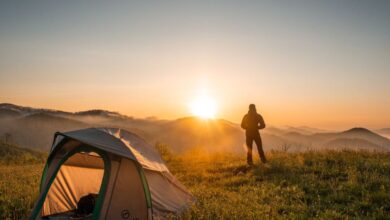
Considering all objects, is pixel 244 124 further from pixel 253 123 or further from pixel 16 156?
pixel 16 156

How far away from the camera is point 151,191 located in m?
8.73

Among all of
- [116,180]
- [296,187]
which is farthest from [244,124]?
[116,180]

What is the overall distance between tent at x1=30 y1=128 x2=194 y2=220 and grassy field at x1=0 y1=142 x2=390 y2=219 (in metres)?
0.66

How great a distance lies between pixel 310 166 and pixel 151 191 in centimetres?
790

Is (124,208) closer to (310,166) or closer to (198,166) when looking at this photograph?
(310,166)

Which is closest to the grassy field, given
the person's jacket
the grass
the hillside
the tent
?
the grass

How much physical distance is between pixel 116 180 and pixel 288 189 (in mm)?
5274

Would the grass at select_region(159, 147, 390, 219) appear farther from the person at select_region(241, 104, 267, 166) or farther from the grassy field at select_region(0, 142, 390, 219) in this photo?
the person at select_region(241, 104, 267, 166)

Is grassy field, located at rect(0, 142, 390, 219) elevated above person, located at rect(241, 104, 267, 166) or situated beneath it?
situated beneath

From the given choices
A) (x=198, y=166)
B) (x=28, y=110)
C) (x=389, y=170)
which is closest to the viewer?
(x=389, y=170)

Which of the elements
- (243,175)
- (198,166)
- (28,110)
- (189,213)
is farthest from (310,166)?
(28,110)

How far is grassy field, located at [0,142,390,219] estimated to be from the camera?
8.80m

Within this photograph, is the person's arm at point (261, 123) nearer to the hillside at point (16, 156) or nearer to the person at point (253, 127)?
the person at point (253, 127)

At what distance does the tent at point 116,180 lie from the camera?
832 cm
